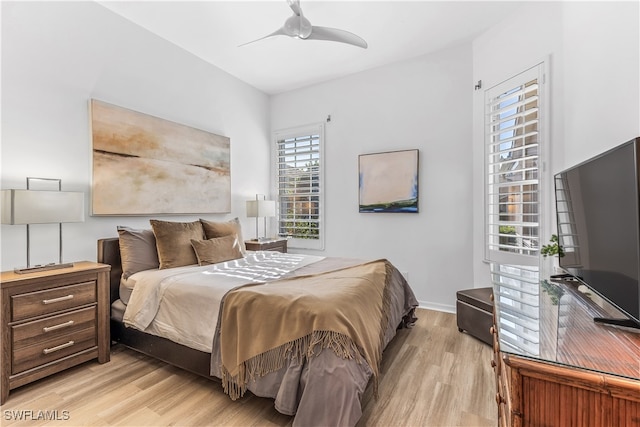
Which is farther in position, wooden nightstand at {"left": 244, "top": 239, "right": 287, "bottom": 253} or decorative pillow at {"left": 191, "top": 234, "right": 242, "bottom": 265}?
wooden nightstand at {"left": 244, "top": 239, "right": 287, "bottom": 253}

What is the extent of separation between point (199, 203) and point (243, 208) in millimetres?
813

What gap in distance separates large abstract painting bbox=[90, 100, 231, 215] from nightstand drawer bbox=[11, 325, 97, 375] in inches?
41.6

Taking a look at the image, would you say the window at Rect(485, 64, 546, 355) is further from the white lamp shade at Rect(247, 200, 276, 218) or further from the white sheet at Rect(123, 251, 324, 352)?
the white lamp shade at Rect(247, 200, 276, 218)

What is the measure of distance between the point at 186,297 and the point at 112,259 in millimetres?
1113

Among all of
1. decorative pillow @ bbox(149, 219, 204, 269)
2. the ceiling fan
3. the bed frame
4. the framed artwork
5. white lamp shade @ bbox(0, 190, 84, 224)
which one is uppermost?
the ceiling fan

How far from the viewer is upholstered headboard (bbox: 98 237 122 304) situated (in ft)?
8.97

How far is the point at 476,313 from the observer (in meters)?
2.83

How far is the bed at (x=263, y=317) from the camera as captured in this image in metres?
1.63

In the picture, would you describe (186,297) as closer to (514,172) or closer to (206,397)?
(206,397)

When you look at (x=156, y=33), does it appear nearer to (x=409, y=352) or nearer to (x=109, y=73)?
(x=109, y=73)

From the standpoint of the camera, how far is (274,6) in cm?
284

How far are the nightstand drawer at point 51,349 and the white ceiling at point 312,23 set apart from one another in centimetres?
286

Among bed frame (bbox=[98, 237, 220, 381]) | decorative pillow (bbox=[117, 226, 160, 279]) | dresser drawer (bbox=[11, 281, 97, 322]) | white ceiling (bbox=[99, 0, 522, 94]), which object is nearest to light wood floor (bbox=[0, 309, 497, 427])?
bed frame (bbox=[98, 237, 220, 381])

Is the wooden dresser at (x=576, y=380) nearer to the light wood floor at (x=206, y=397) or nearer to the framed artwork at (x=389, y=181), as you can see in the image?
the light wood floor at (x=206, y=397)
